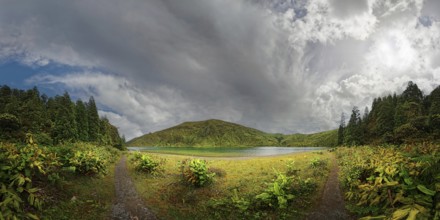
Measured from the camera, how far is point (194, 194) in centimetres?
1606

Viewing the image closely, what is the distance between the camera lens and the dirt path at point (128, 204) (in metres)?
12.7

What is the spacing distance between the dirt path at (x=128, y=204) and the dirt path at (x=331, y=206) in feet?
28.5

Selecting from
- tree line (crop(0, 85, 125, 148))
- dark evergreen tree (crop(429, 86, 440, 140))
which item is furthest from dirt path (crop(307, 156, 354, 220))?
tree line (crop(0, 85, 125, 148))

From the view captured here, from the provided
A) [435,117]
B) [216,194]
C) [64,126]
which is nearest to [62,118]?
[64,126]

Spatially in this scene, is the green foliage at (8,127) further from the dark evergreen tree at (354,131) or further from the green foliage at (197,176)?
the dark evergreen tree at (354,131)

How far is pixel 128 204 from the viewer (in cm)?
1419

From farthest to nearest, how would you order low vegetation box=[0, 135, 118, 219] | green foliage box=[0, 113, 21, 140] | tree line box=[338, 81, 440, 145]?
1. tree line box=[338, 81, 440, 145]
2. green foliage box=[0, 113, 21, 140]
3. low vegetation box=[0, 135, 118, 219]

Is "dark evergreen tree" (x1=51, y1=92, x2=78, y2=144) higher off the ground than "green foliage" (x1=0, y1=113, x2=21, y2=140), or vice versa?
"dark evergreen tree" (x1=51, y1=92, x2=78, y2=144)

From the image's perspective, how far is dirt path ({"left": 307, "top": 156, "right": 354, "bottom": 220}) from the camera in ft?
41.3

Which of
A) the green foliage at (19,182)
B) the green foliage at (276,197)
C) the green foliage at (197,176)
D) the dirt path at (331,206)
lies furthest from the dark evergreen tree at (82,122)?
the dirt path at (331,206)

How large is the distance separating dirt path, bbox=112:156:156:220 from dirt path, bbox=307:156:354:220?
869 cm

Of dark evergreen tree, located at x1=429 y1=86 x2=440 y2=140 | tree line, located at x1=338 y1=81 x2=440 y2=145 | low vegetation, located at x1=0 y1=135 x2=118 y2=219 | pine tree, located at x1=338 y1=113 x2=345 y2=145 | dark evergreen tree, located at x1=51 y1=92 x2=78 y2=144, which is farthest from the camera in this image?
pine tree, located at x1=338 y1=113 x2=345 y2=145

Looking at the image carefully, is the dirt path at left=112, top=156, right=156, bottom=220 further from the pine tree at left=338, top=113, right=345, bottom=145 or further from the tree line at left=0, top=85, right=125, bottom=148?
the pine tree at left=338, top=113, right=345, bottom=145

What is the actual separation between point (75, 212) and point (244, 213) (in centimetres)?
848
